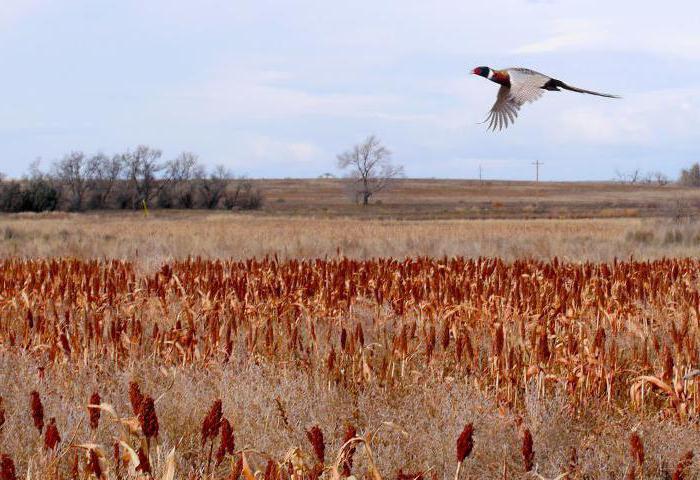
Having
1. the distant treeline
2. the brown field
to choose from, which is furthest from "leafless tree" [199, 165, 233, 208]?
the brown field

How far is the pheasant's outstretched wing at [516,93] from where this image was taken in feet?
20.4

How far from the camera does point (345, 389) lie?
17.2 ft

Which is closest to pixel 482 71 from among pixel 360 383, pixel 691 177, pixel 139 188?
pixel 360 383

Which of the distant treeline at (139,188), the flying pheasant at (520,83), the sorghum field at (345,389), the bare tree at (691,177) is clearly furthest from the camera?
the bare tree at (691,177)

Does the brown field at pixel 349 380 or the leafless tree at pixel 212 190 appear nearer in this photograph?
the brown field at pixel 349 380

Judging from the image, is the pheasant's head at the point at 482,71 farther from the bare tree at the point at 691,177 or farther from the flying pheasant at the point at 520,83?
the bare tree at the point at 691,177

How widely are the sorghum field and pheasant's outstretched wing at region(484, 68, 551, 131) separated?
1.58 meters

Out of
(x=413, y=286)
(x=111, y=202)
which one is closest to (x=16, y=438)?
(x=413, y=286)

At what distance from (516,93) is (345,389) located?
2.54 meters

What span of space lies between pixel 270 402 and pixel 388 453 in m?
0.97

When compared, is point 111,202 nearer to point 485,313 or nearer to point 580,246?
point 580,246

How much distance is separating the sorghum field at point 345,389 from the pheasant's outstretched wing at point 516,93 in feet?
5.19

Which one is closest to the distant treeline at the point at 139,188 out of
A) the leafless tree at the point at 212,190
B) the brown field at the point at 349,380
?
the leafless tree at the point at 212,190

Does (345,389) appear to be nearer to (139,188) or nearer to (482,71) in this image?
(482,71)
